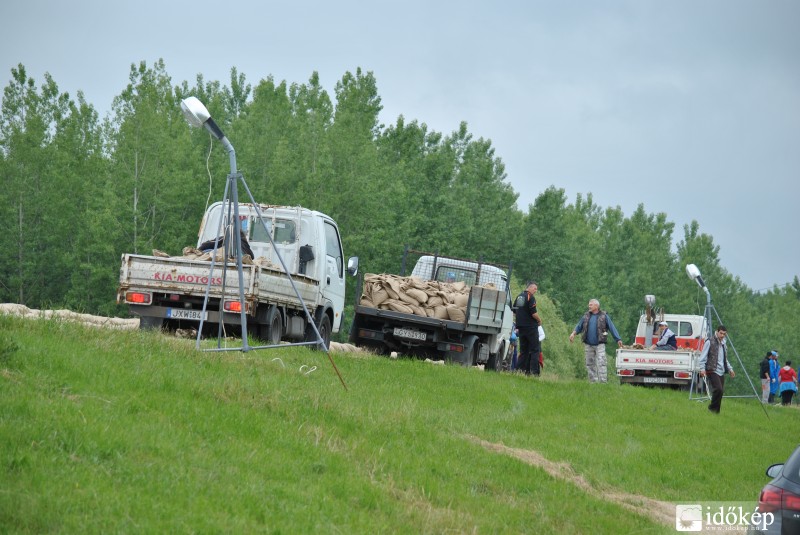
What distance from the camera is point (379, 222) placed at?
173 ft

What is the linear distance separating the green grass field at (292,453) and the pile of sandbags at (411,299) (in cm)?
484

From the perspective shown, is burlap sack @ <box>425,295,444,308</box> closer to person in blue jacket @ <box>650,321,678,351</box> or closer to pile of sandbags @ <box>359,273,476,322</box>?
pile of sandbags @ <box>359,273,476,322</box>

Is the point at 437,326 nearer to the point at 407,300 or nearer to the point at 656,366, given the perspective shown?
the point at 407,300

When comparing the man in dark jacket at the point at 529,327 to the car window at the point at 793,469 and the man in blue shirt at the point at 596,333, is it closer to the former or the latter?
the man in blue shirt at the point at 596,333

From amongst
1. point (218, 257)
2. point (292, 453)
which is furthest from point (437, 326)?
point (292, 453)

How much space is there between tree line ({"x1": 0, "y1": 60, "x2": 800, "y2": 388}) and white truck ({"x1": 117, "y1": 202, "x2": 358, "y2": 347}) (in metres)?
15.6

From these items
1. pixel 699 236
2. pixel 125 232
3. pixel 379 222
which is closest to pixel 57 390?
pixel 125 232

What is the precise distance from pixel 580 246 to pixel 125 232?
135ft

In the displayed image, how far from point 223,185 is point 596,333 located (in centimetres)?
2731

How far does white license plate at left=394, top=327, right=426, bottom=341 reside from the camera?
847 inches

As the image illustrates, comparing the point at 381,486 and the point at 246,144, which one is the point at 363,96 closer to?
the point at 246,144

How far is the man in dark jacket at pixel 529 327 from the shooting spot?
22.2m

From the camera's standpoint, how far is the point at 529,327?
22.5 metres

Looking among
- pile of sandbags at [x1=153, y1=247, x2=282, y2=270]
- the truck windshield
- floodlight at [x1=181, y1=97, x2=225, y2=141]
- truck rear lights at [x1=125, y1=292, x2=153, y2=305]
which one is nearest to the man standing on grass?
the truck windshield
